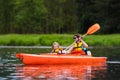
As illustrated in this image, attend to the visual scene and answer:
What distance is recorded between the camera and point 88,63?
919 inches

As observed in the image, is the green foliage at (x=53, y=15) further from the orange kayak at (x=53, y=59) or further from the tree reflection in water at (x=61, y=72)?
the tree reflection in water at (x=61, y=72)

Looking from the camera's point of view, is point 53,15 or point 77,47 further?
point 53,15

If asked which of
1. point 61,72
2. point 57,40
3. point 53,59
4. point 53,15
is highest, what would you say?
point 53,15

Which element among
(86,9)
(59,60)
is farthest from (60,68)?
(86,9)

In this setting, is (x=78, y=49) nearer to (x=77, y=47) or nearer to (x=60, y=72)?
(x=77, y=47)

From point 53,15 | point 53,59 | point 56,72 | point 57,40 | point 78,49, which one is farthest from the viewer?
point 53,15

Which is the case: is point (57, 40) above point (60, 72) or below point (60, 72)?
above

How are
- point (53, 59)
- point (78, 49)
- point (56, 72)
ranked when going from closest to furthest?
1. point (56, 72)
2. point (53, 59)
3. point (78, 49)

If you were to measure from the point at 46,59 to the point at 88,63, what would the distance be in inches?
84.2

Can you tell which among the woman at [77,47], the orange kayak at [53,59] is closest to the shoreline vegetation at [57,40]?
the woman at [77,47]

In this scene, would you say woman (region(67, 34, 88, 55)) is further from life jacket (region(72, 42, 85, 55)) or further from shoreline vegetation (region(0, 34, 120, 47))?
shoreline vegetation (region(0, 34, 120, 47))

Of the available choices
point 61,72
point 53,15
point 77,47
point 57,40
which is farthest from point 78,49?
point 53,15

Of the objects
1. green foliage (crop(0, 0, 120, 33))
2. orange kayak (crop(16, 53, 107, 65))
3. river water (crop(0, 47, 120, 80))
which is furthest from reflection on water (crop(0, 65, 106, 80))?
green foliage (crop(0, 0, 120, 33))

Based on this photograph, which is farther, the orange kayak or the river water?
the orange kayak
